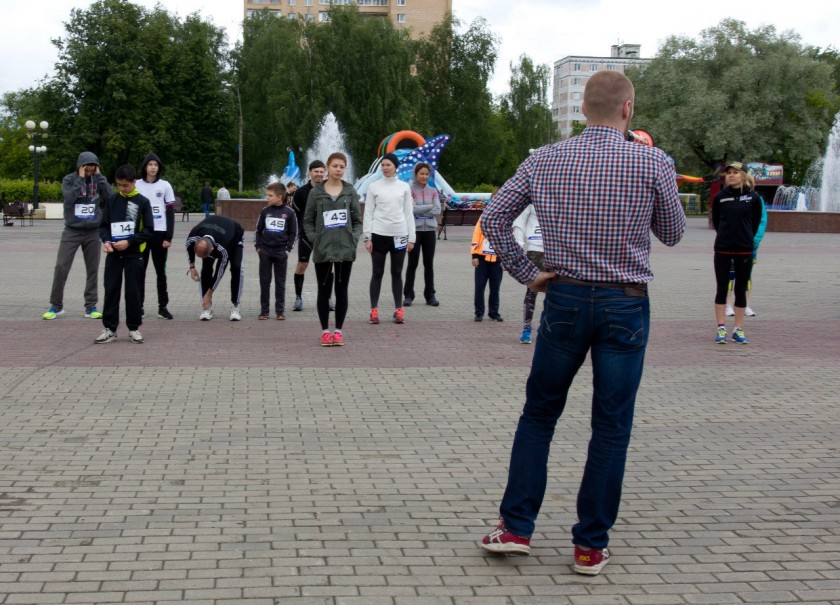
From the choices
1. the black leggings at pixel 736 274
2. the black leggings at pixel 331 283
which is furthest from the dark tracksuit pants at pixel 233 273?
the black leggings at pixel 736 274

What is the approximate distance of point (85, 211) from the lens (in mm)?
11680

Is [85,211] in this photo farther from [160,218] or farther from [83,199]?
[160,218]

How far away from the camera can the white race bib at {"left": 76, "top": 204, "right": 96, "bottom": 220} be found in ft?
38.2

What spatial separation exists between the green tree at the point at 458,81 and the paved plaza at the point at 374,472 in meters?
54.6

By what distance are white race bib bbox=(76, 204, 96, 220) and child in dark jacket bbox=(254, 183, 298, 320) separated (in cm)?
187

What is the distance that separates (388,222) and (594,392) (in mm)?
7738

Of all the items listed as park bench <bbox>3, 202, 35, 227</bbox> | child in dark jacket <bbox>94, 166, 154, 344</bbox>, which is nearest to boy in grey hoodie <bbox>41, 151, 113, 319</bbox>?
child in dark jacket <bbox>94, 166, 154, 344</bbox>

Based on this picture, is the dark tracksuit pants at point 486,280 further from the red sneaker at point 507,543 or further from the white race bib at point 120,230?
the red sneaker at point 507,543

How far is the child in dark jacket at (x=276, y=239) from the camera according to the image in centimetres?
1240

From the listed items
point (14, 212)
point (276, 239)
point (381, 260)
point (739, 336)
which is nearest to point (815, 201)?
point (14, 212)

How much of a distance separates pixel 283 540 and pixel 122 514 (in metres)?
0.84

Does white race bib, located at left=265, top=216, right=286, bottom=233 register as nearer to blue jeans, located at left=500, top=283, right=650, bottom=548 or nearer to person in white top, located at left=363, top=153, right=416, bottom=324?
person in white top, located at left=363, top=153, right=416, bottom=324

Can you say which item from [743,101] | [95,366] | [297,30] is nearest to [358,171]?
[297,30]

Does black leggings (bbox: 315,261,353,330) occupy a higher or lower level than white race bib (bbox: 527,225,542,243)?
lower
